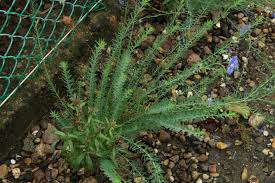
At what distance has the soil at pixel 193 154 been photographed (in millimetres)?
2512

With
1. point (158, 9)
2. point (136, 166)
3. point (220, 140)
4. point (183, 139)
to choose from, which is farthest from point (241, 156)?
point (158, 9)

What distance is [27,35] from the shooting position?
266 centimetres

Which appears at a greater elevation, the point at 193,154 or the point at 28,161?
the point at 28,161

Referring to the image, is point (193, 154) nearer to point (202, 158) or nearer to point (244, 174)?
point (202, 158)

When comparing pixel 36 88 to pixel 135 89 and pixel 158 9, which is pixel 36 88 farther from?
pixel 158 9

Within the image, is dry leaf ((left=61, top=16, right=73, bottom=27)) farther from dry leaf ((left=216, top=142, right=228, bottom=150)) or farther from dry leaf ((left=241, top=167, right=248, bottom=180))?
dry leaf ((left=241, top=167, right=248, bottom=180))

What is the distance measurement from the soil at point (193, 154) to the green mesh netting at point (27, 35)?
0.13 meters

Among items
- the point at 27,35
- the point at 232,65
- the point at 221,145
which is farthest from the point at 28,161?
the point at 232,65

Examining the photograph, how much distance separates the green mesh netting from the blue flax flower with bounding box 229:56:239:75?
0.78m

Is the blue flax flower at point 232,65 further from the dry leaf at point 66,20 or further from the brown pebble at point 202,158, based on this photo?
the dry leaf at point 66,20

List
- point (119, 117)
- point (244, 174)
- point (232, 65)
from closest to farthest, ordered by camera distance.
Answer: point (119, 117) → point (244, 174) → point (232, 65)

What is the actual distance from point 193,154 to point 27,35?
1.02m

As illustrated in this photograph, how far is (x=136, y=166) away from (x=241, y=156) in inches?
22.6

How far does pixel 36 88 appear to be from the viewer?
259 cm
